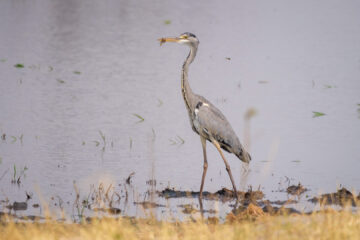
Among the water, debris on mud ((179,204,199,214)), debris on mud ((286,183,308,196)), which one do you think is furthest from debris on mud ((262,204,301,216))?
debris on mud ((286,183,308,196))

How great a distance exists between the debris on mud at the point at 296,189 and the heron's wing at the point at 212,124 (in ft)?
2.98

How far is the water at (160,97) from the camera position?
11789 millimetres

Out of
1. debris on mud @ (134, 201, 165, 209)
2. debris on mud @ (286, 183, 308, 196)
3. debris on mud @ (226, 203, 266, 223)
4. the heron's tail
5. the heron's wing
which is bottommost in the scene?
debris on mud @ (226, 203, 266, 223)

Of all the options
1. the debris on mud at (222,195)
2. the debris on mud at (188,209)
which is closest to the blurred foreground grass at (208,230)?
the debris on mud at (188,209)

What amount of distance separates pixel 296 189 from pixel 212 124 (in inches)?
58.6

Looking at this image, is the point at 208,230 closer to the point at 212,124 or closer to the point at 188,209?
the point at 188,209

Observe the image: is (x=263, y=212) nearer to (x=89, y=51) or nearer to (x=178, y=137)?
(x=178, y=137)

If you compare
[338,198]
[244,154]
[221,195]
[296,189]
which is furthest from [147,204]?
[338,198]

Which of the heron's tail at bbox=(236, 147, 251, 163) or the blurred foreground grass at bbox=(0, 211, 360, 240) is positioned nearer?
the blurred foreground grass at bbox=(0, 211, 360, 240)

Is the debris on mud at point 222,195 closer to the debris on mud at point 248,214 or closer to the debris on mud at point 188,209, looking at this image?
the debris on mud at point 188,209

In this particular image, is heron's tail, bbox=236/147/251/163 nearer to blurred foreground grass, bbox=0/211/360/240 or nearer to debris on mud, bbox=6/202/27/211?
blurred foreground grass, bbox=0/211/360/240

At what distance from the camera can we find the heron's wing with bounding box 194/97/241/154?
1077 cm

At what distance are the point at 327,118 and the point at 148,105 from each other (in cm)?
359

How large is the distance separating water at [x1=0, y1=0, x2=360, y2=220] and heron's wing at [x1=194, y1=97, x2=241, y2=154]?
1.43ft
